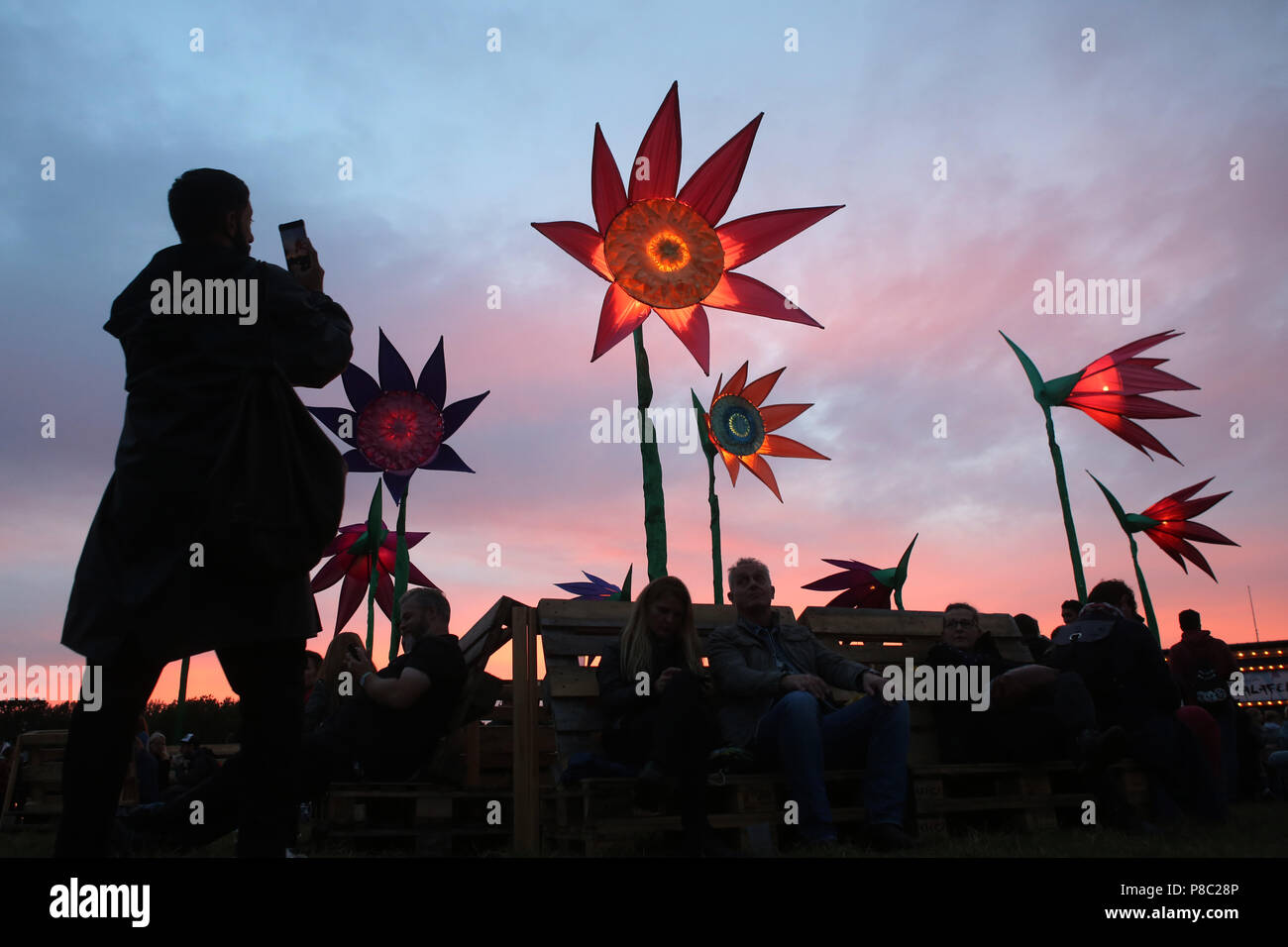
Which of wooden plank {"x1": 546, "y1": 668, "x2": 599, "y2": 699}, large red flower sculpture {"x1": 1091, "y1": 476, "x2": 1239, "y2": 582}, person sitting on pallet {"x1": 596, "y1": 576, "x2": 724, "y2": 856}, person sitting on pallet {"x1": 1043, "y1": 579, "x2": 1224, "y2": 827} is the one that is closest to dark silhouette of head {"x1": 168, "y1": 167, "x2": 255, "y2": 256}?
person sitting on pallet {"x1": 596, "y1": 576, "x2": 724, "y2": 856}

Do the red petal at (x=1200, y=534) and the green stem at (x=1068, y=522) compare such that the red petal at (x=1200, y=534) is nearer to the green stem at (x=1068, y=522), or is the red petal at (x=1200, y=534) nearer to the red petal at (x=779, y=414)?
the green stem at (x=1068, y=522)

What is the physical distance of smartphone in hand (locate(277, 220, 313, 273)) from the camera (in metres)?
2.53

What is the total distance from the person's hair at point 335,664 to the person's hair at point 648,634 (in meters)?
1.81

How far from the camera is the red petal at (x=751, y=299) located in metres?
9.66

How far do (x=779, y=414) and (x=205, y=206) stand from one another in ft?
47.1

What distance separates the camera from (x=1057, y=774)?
5.29 meters

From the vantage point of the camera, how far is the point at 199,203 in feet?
7.80

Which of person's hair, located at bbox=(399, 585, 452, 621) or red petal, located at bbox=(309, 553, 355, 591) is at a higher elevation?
red petal, located at bbox=(309, 553, 355, 591)

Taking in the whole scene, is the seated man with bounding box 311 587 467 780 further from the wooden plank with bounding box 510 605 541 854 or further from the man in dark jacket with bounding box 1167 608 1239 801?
the man in dark jacket with bounding box 1167 608 1239 801

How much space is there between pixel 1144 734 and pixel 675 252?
623cm

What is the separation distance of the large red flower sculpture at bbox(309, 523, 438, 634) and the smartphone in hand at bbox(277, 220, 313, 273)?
16.4m
